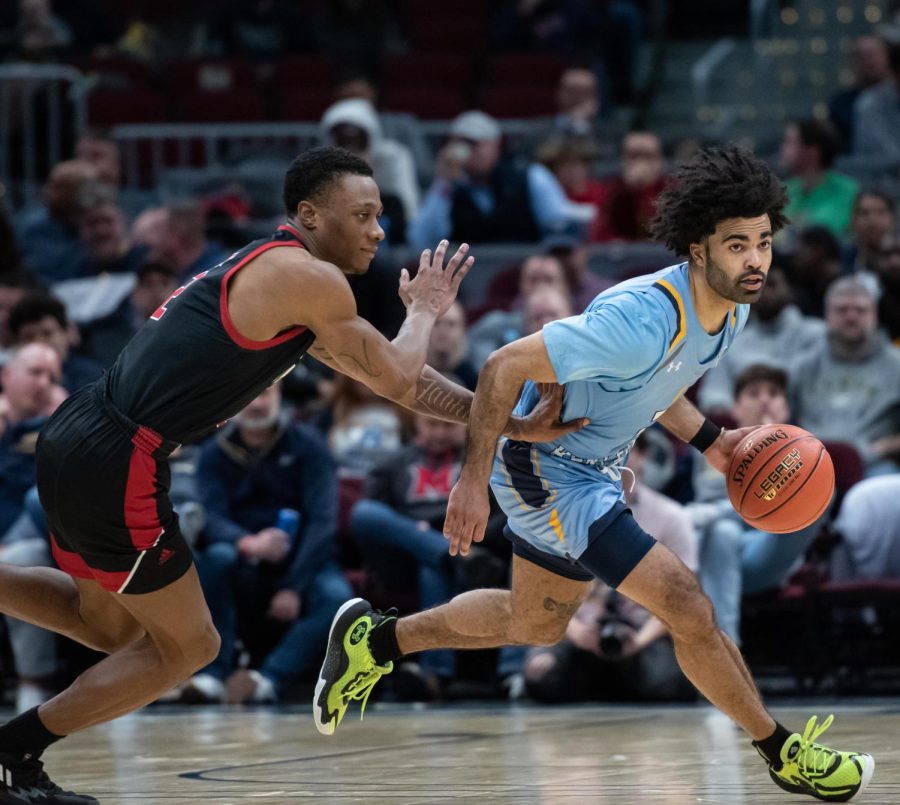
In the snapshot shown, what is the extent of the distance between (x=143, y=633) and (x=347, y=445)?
452 cm

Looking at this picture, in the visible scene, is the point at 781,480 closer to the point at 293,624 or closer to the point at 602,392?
the point at 602,392

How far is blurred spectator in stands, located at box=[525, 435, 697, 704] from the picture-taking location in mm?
8094

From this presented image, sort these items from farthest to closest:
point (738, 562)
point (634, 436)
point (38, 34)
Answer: point (38, 34), point (738, 562), point (634, 436)

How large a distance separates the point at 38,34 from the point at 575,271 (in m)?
7.45

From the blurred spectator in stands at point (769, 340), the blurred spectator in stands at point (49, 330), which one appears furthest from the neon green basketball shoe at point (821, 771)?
the blurred spectator in stands at point (49, 330)

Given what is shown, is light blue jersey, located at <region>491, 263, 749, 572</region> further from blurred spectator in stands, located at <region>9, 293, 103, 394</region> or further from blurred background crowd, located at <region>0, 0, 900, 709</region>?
blurred spectator in stands, located at <region>9, 293, 103, 394</region>

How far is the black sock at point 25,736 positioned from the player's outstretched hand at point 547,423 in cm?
159

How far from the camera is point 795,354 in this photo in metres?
9.52

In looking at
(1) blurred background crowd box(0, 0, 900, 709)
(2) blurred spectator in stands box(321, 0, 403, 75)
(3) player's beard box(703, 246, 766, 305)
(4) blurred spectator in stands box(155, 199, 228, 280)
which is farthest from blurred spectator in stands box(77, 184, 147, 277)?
(3) player's beard box(703, 246, 766, 305)

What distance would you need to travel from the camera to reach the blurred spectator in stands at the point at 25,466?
8516mm

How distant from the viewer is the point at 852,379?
29.9ft

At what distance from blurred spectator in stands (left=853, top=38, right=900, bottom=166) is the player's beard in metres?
7.53

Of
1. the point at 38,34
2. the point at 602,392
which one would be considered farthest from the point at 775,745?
the point at 38,34

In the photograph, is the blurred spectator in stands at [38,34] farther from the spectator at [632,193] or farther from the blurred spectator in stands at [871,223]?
the blurred spectator in stands at [871,223]
